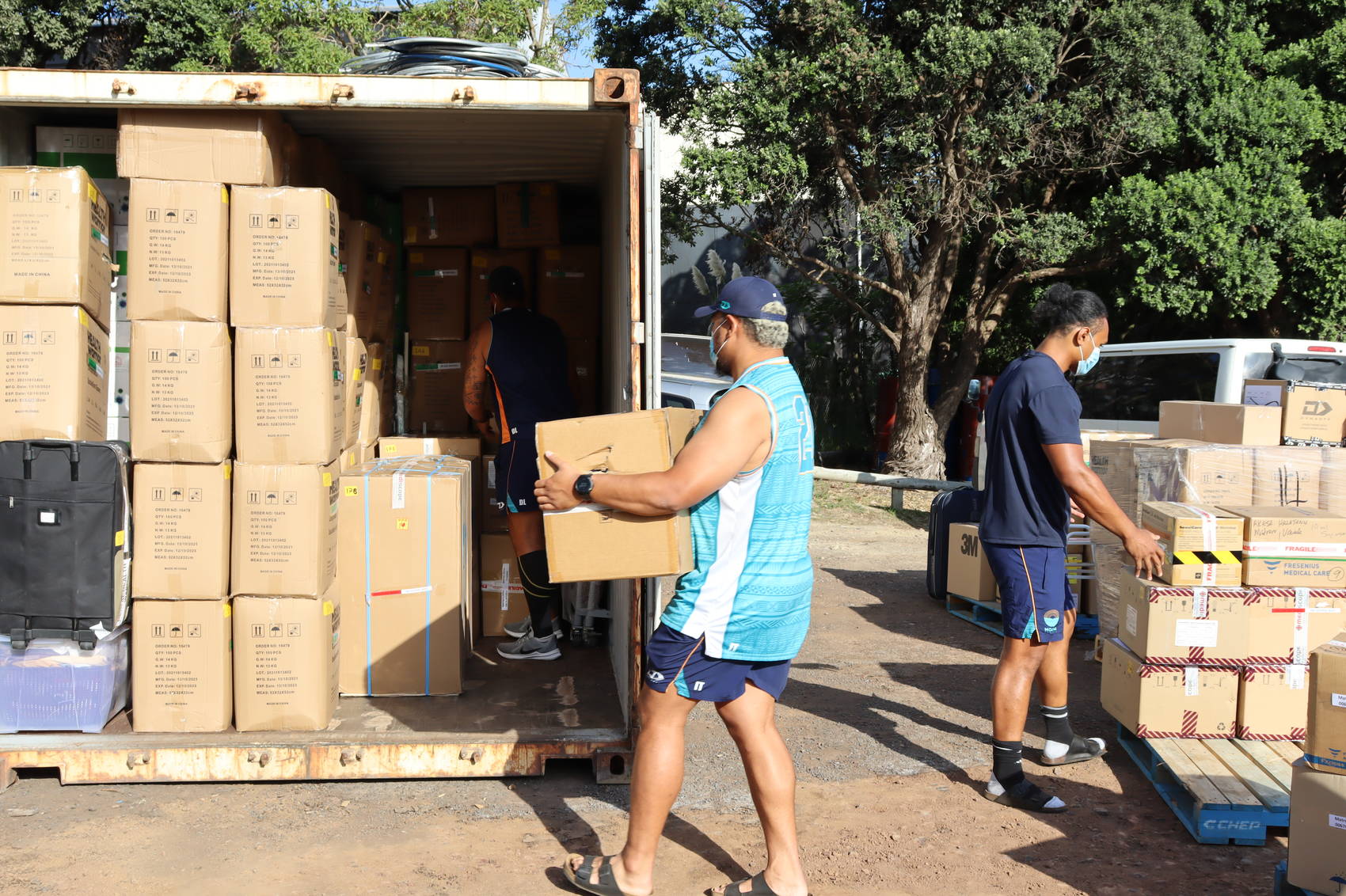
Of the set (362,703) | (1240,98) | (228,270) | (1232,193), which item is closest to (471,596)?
(362,703)

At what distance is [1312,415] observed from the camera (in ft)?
21.5

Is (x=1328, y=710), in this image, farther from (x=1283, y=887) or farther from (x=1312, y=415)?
(x=1312, y=415)

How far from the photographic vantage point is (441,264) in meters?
6.38

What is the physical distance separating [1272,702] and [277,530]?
162 inches

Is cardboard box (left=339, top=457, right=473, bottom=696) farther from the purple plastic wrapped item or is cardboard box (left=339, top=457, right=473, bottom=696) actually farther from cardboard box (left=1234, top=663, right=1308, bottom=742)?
cardboard box (left=1234, top=663, right=1308, bottom=742)

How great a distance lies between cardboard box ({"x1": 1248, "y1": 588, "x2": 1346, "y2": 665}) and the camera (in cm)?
451

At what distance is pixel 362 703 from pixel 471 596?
113 cm

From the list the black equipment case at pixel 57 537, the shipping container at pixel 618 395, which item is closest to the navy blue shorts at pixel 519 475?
the shipping container at pixel 618 395

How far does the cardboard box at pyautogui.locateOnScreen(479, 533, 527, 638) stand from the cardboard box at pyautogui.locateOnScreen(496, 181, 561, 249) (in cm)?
170

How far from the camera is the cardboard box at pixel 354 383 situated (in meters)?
5.06

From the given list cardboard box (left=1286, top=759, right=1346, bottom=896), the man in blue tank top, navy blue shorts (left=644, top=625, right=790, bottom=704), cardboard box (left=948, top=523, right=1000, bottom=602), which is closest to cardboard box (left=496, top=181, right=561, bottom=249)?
the man in blue tank top

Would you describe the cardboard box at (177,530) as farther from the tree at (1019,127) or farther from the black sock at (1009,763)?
the tree at (1019,127)

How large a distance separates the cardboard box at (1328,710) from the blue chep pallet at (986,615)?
345 centimetres

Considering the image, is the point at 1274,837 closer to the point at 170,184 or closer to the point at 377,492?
the point at 377,492
